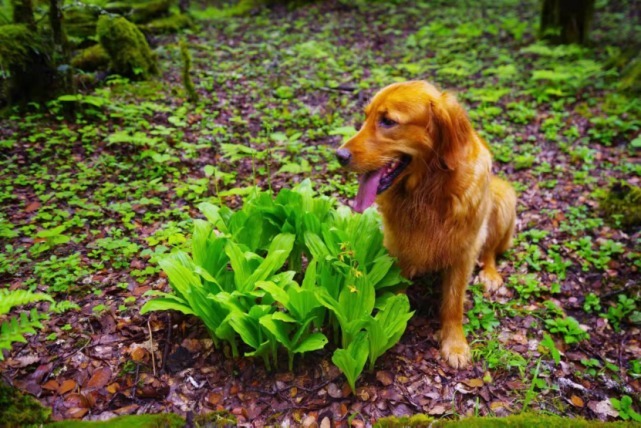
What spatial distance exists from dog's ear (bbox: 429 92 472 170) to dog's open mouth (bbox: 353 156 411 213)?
0.23 metres

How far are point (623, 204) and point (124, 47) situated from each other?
6859 millimetres

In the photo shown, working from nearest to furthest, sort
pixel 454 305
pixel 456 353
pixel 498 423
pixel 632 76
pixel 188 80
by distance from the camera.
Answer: pixel 498 423 < pixel 456 353 < pixel 454 305 < pixel 188 80 < pixel 632 76

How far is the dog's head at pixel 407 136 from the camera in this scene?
2680 millimetres

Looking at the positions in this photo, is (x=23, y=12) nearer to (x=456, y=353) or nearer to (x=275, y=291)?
(x=275, y=291)

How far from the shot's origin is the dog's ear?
268 centimetres

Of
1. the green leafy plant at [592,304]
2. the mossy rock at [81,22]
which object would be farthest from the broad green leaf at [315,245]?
the mossy rock at [81,22]

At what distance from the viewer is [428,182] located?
2852 millimetres

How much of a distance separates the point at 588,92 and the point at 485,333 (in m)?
5.08

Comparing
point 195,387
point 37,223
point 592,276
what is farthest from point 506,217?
point 37,223

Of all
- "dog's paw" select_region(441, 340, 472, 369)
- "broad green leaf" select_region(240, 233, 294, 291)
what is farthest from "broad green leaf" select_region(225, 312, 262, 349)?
"dog's paw" select_region(441, 340, 472, 369)

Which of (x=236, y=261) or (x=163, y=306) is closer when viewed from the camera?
(x=163, y=306)

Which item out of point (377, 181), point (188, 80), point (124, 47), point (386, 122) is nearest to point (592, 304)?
point (377, 181)

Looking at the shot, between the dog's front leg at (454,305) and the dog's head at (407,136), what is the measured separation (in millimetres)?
855

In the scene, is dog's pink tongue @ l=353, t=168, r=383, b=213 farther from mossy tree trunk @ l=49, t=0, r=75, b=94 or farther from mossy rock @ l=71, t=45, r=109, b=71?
mossy rock @ l=71, t=45, r=109, b=71
